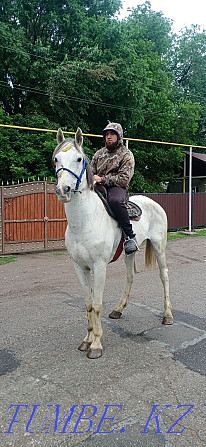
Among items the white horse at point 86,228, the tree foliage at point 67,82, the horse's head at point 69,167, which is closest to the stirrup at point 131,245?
the white horse at point 86,228

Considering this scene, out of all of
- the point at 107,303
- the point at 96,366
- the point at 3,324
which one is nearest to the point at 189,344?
the point at 96,366

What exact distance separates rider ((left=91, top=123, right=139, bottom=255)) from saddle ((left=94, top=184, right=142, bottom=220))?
0.14 feet

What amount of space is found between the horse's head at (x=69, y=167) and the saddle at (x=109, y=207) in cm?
58

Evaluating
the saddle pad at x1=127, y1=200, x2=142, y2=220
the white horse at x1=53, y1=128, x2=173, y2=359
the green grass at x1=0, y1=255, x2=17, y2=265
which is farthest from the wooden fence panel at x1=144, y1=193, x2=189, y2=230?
the white horse at x1=53, y1=128, x2=173, y2=359

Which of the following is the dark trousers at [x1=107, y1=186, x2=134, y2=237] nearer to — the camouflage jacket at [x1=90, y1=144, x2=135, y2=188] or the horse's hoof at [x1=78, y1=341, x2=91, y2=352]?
the camouflage jacket at [x1=90, y1=144, x2=135, y2=188]

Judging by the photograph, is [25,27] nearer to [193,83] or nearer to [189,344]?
[189,344]

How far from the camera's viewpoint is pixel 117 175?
418 cm

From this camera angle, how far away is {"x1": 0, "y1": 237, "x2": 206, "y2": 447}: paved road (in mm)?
2586

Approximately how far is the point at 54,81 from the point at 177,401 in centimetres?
1511

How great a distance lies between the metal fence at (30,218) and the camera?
10234 millimetres

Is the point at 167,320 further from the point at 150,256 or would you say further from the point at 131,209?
the point at 131,209

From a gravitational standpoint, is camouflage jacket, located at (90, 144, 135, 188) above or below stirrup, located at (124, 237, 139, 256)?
above

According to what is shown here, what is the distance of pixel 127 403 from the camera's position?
2.92 m

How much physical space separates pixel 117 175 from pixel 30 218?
692 centimetres
